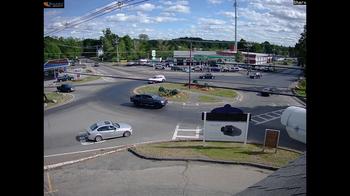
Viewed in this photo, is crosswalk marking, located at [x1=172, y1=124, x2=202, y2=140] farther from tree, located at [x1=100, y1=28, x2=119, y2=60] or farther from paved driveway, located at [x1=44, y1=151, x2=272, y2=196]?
A: tree, located at [x1=100, y1=28, x2=119, y2=60]

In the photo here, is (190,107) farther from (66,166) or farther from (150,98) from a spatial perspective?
(66,166)

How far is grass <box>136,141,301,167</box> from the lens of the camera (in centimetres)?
1877

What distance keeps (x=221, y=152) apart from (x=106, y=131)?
7764 mm

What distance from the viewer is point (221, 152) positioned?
20.1 meters

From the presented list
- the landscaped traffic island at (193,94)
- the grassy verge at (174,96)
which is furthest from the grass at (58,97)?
the grassy verge at (174,96)

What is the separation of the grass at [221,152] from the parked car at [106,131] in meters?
3.49

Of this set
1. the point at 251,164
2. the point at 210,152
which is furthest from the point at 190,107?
the point at 251,164

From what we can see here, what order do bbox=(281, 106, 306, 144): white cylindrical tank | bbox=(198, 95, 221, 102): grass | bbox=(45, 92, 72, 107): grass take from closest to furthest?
bbox=(281, 106, 306, 144): white cylindrical tank, bbox=(198, 95, 221, 102): grass, bbox=(45, 92, 72, 107): grass

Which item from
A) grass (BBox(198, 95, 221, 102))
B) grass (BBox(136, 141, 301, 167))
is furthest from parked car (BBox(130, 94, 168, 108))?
grass (BBox(136, 141, 301, 167))

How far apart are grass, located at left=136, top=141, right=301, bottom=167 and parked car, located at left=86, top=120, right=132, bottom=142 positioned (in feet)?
11.5

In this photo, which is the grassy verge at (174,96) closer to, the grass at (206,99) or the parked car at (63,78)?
the grass at (206,99)

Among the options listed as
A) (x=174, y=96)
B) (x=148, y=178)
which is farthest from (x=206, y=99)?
(x=148, y=178)
